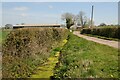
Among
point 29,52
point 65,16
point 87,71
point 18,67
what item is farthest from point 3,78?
point 65,16

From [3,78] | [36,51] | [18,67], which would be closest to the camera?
[3,78]

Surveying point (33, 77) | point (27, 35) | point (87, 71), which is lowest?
point (33, 77)

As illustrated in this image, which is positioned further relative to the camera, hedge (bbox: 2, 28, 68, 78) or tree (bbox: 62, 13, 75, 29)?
tree (bbox: 62, 13, 75, 29)

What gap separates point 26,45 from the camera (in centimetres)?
1173

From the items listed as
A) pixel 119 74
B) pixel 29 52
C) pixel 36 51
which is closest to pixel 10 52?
pixel 29 52

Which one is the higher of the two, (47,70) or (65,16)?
(65,16)

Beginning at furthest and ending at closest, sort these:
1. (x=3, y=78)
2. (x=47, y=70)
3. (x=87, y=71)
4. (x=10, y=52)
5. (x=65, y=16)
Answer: (x=65, y=16), (x=47, y=70), (x=10, y=52), (x=3, y=78), (x=87, y=71)

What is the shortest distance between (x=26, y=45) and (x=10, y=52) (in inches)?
68.2

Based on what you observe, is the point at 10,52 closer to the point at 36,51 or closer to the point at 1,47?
the point at 1,47

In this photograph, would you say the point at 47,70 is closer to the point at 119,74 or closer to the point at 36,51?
the point at 36,51

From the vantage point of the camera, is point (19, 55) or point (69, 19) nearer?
point (19, 55)

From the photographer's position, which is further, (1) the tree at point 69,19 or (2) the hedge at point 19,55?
(1) the tree at point 69,19

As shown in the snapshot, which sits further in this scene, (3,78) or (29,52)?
(29,52)

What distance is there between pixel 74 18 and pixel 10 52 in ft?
329
